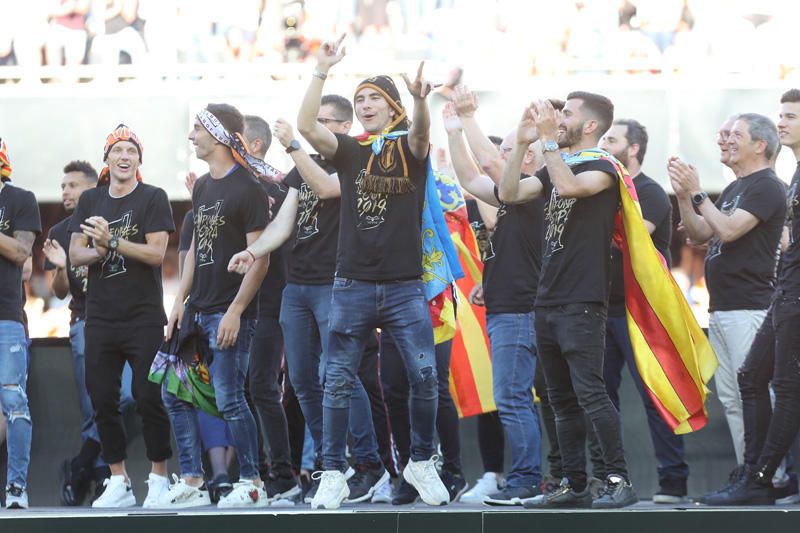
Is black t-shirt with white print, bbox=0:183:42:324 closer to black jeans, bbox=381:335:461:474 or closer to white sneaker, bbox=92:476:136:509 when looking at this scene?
white sneaker, bbox=92:476:136:509

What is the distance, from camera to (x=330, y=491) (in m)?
5.71

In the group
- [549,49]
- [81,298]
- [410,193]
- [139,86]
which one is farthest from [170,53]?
[410,193]

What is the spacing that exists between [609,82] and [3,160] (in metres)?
7.51

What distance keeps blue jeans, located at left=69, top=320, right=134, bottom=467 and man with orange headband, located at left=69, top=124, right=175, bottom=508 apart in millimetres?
882

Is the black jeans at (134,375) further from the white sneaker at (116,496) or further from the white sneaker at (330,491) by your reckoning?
the white sneaker at (330,491)

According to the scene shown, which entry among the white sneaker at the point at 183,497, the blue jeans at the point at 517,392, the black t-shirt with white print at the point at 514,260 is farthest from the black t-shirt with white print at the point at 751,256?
the white sneaker at the point at 183,497

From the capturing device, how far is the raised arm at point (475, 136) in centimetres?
597

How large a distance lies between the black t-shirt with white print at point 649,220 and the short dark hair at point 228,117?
2099 millimetres

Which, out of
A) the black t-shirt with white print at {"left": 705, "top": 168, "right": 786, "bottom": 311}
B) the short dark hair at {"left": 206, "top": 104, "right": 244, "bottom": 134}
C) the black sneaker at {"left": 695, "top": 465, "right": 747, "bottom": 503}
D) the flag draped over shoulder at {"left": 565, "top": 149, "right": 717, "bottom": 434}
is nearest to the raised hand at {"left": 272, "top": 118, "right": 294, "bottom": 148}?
the short dark hair at {"left": 206, "top": 104, "right": 244, "bottom": 134}

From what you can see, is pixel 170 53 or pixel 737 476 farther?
pixel 170 53

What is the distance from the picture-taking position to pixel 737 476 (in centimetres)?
630

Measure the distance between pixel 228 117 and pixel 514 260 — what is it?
1667 mm

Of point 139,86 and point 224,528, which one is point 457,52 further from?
point 224,528

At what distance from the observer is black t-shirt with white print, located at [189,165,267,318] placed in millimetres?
6434
